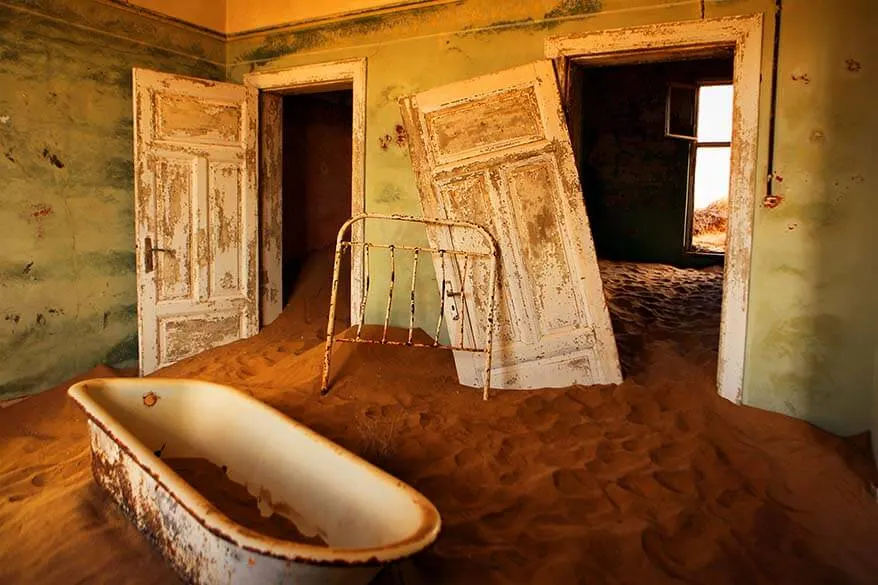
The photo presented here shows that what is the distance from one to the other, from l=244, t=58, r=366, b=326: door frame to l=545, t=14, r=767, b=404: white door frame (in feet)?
6.00

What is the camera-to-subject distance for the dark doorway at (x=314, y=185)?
601 centimetres

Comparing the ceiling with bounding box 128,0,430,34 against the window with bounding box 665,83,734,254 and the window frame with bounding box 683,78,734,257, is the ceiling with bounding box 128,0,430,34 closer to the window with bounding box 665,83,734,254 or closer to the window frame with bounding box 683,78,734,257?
the window with bounding box 665,83,734,254

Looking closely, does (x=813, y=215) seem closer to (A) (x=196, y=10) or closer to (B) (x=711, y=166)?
(A) (x=196, y=10)

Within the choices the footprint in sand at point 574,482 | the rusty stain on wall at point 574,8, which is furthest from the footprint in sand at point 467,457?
the rusty stain on wall at point 574,8

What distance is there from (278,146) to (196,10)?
3.85 ft

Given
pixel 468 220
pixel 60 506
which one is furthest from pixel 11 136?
pixel 468 220

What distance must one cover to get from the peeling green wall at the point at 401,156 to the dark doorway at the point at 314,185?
3.56 ft

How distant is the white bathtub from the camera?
1.71 meters

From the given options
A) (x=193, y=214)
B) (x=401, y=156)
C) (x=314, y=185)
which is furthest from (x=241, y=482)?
(x=314, y=185)

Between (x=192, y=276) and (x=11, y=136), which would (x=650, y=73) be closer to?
(x=192, y=276)

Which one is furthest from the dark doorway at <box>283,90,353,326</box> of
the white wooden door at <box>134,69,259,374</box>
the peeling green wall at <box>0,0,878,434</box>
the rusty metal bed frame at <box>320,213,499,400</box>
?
the rusty metal bed frame at <box>320,213,499,400</box>

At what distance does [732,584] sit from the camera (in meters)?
2.14

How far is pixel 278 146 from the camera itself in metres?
5.26

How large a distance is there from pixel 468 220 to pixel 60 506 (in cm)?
251
